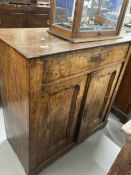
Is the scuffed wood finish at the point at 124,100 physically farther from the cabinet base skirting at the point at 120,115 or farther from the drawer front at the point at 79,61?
the drawer front at the point at 79,61

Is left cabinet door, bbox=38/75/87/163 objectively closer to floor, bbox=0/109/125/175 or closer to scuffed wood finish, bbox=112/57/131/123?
floor, bbox=0/109/125/175

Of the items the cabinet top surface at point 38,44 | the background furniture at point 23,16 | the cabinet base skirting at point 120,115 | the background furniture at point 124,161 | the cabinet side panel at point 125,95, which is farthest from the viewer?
the cabinet base skirting at point 120,115

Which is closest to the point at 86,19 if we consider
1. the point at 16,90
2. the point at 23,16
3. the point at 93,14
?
the point at 93,14

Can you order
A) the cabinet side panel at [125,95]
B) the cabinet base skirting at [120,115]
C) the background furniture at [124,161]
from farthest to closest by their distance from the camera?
1. the cabinet base skirting at [120,115]
2. the cabinet side panel at [125,95]
3. the background furniture at [124,161]

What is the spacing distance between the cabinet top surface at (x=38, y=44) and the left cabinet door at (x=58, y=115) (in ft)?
0.61

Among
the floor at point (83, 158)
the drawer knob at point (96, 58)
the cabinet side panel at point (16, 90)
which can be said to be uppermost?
the drawer knob at point (96, 58)

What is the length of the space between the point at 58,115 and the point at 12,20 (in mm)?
1005

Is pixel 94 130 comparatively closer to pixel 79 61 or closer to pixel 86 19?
pixel 79 61

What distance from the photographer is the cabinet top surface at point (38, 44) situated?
0.79 meters

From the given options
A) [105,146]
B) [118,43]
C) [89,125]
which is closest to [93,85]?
[118,43]

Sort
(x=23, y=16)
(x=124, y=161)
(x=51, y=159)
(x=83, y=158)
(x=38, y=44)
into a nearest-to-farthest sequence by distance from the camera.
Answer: (x=124, y=161) < (x=38, y=44) < (x=51, y=159) < (x=83, y=158) < (x=23, y=16)

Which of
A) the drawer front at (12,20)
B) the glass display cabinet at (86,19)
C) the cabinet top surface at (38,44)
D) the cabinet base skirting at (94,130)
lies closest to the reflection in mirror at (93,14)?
the glass display cabinet at (86,19)

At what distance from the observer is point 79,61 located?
0.99 metres

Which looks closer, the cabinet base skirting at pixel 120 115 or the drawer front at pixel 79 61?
the drawer front at pixel 79 61
